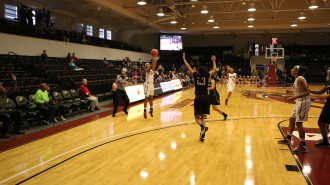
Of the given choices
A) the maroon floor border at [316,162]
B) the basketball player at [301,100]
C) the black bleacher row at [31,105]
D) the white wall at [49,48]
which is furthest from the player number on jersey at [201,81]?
the white wall at [49,48]

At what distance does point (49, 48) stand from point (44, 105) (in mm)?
10394

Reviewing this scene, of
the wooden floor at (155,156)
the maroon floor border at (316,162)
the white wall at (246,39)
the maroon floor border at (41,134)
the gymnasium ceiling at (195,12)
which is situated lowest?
the maroon floor border at (316,162)

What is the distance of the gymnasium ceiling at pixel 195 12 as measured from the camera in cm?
2033

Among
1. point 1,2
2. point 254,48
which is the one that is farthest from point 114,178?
point 254,48

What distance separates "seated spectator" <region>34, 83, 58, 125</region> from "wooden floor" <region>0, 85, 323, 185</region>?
106 cm

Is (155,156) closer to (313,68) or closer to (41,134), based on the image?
(41,134)

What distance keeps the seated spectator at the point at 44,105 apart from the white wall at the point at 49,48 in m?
7.71

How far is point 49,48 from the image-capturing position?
672 inches

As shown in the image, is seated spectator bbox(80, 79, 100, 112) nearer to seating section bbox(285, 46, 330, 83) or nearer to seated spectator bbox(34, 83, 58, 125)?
seated spectator bbox(34, 83, 58, 125)

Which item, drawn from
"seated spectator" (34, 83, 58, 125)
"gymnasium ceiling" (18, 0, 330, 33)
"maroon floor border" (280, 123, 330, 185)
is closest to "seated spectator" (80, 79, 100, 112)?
"seated spectator" (34, 83, 58, 125)

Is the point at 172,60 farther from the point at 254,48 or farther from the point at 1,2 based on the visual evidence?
the point at 1,2

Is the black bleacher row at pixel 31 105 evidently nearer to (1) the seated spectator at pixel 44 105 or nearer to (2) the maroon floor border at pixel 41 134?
(1) the seated spectator at pixel 44 105

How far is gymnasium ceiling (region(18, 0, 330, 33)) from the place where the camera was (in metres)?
20.3

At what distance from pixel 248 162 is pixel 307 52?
114 feet
